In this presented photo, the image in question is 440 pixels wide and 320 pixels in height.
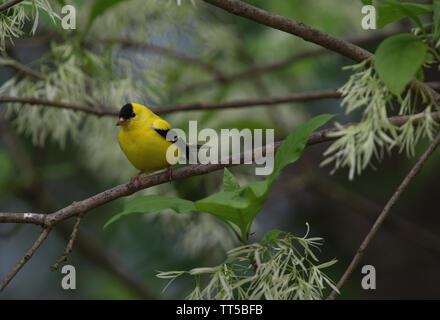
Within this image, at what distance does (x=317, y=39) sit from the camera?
1.59 m

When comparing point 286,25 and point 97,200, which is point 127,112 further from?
point 286,25

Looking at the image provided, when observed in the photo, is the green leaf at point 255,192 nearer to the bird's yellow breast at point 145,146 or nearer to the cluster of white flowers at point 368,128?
the cluster of white flowers at point 368,128

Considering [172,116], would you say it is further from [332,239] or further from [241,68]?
[332,239]

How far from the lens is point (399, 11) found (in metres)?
1.33

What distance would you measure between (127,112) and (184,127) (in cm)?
69

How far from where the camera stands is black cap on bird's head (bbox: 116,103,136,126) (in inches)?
87.8

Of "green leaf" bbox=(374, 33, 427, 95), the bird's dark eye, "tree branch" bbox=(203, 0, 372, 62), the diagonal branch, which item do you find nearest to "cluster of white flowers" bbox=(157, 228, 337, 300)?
the diagonal branch

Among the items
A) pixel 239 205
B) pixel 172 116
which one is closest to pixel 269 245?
pixel 239 205

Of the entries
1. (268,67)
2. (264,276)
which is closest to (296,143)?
(264,276)

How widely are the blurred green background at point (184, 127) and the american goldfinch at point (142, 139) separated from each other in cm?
18

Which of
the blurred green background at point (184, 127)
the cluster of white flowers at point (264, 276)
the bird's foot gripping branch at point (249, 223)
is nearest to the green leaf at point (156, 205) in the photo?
the bird's foot gripping branch at point (249, 223)

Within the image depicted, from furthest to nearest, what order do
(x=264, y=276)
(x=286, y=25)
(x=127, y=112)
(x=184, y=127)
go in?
1. (x=184, y=127)
2. (x=127, y=112)
3. (x=286, y=25)
4. (x=264, y=276)

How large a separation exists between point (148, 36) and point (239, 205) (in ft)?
6.95

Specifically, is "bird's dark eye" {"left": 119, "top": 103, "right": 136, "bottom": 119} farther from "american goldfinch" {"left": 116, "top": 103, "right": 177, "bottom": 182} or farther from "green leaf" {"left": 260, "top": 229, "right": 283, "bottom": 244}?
"green leaf" {"left": 260, "top": 229, "right": 283, "bottom": 244}
